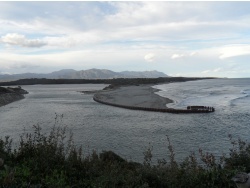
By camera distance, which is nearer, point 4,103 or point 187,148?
point 187,148

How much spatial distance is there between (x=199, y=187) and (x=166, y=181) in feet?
2.87

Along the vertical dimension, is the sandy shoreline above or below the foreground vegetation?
below

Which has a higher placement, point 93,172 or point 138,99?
point 93,172

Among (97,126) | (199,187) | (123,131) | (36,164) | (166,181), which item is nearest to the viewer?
(199,187)

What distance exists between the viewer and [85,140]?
2558 cm

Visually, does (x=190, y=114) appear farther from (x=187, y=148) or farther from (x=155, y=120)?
(x=187, y=148)

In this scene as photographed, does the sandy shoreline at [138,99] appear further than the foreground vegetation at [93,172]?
Yes

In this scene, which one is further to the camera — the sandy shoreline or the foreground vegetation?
the sandy shoreline

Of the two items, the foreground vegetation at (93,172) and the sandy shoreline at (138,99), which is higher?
the foreground vegetation at (93,172)

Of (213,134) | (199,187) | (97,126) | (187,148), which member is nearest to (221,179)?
(199,187)

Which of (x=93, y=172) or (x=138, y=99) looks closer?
(x=93, y=172)

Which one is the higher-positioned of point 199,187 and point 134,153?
point 199,187

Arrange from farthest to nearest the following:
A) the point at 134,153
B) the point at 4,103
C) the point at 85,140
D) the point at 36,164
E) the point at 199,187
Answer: the point at 4,103
the point at 85,140
the point at 134,153
the point at 36,164
the point at 199,187

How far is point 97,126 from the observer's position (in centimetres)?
3381
